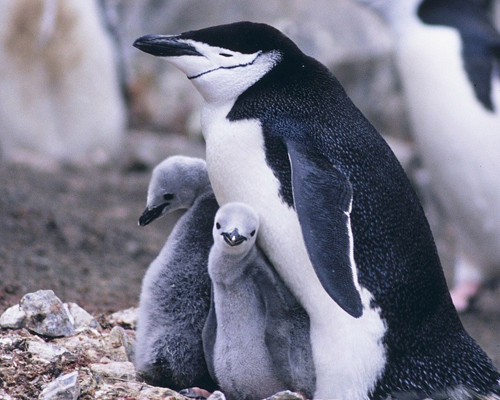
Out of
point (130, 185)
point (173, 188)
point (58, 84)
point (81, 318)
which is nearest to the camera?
point (173, 188)

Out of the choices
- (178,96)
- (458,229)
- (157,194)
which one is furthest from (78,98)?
(157,194)

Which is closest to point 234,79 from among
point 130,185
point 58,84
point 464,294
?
point 464,294

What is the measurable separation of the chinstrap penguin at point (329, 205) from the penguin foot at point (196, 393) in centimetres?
35

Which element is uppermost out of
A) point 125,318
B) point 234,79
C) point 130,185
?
point 234,79

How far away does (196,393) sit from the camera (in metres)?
2.91

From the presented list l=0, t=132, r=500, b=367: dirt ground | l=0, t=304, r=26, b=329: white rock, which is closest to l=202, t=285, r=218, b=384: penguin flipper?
l=0, t=304, r=26, b=329: white rock

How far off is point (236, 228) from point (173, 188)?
68cm

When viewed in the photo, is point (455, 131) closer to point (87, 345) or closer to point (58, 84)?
point (87, 345)

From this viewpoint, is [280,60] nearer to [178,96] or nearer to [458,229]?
[458,229]

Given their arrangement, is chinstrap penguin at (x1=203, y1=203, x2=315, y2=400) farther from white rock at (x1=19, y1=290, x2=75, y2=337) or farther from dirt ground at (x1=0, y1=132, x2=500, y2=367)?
dirt ground at (x1=0, y1=132, x2=500, y2=367)

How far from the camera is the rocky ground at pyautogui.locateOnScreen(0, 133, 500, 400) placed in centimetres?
292

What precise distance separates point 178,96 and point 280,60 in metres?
7.01

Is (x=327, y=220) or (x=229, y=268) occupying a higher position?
(x=327, y=220)

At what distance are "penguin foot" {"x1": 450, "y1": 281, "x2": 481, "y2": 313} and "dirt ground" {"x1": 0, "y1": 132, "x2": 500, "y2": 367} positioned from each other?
0.25ft
